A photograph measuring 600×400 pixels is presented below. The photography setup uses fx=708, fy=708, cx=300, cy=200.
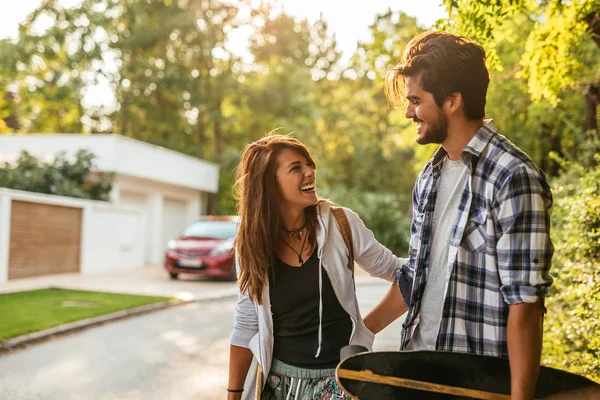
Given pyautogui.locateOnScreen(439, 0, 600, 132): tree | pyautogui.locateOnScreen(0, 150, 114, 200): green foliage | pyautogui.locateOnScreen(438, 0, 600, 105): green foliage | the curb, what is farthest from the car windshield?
pyautogui.locateOnScreen(438, 0, 600, 105): green foliage

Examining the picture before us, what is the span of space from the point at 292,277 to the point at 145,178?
2550cm

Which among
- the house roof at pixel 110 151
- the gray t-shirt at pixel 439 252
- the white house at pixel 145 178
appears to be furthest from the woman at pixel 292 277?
the house roof at pixel 110 151

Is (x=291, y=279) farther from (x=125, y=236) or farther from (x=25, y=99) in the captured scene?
(x=25, y=99)

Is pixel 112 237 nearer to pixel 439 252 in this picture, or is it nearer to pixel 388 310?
pixel 388 310

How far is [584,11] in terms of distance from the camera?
6.18 meters

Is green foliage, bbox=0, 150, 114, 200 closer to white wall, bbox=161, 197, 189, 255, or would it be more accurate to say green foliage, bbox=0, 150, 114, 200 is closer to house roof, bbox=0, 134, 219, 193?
house roof, bbox=0, 134, 219, 193

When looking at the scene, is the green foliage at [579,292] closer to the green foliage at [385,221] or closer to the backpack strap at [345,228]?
the backpack strap at [345,228]

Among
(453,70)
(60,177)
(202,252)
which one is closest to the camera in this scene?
(453,70)

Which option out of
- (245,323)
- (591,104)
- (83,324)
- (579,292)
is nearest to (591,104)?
(591,104)

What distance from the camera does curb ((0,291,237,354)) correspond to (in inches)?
365

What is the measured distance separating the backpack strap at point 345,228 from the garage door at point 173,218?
2810 centimetres

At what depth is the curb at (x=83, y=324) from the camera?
9.26 m

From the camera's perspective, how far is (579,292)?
521 centimetres

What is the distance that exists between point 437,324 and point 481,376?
0.37 metres
